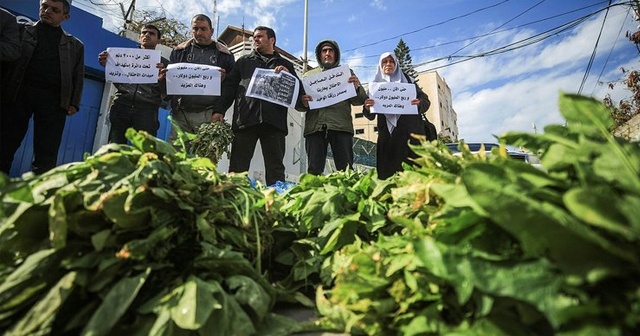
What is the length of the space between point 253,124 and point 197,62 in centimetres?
106

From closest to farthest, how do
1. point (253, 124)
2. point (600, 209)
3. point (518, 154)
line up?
point (600, 209), point (253, 124), point (518, 154)

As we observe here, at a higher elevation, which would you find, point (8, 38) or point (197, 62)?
point (197, 62)

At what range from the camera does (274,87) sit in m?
3.63

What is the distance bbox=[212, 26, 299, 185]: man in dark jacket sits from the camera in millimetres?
3502

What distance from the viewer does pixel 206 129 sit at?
3.30 meters

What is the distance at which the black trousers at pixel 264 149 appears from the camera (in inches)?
138

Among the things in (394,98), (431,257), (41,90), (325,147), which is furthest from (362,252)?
(41,90)

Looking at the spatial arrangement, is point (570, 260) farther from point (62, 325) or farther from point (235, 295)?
point (62, 325)

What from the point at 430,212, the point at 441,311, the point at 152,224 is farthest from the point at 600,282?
the point at 152,224

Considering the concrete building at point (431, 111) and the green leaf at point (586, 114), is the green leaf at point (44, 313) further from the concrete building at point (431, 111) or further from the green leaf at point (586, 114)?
the concrete building at point (431, 111)

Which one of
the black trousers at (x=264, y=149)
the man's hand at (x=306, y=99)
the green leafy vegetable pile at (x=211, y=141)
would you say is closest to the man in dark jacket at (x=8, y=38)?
the green leafy vegetable pile at (x=211, y=141)

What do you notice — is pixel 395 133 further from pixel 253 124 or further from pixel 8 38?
pixel 8 38

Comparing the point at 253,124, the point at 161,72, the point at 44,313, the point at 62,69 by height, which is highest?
the point at 161,72

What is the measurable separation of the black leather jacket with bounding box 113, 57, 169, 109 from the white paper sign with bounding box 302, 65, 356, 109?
163cm
